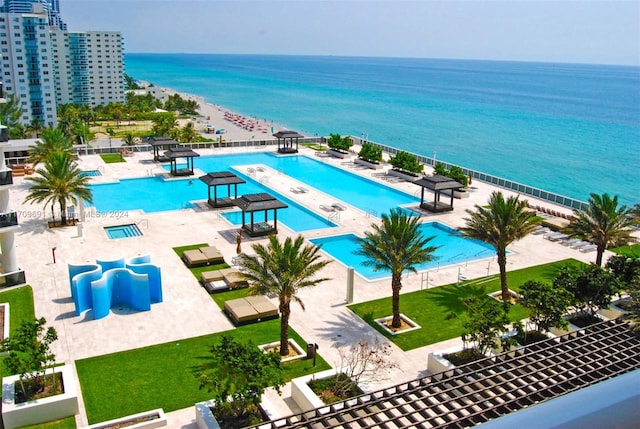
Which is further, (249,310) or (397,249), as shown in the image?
(249,310)

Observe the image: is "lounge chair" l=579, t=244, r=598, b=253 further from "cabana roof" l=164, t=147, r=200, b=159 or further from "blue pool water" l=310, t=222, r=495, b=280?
"cabana roof" l=164, t=147, r=200, b=159

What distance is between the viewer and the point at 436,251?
30828 mm

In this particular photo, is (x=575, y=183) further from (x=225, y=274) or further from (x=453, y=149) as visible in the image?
(x=225, y=274)

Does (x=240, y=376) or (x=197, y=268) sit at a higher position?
(x=240, y=376)

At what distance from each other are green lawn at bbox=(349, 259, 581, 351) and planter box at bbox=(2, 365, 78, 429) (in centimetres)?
1087

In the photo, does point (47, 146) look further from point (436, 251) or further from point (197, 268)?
point (436, 251)

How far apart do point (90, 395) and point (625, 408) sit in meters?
17.1

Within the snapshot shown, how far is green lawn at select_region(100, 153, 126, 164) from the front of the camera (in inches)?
1960

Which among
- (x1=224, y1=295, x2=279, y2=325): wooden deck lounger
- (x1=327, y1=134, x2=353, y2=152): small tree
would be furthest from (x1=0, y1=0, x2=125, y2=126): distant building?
(x1=224, y1=295, x2=279, y2=325): wooden deck lounger

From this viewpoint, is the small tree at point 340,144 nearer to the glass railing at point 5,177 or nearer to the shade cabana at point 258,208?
the shade cabana at point 258,208

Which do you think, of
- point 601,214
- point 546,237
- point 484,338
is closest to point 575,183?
point 546,237

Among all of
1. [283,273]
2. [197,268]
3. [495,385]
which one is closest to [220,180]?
[197,268]

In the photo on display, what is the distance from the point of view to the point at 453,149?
87000 millimetres

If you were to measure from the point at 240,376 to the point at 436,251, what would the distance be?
1905 centimetres
